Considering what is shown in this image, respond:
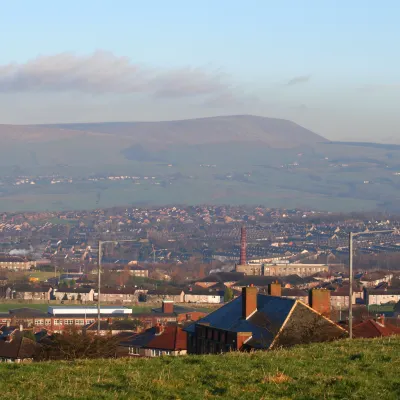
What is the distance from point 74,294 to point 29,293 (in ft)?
14.2

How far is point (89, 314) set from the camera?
68.4 metres

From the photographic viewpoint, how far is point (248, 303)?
28.6 meters

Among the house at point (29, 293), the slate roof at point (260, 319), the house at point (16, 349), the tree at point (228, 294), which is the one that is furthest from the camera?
the house at point (29, 293)

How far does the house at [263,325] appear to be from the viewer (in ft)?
81.0

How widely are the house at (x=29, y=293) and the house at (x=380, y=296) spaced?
26180 millimetres

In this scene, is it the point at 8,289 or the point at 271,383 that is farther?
the point at 8,289

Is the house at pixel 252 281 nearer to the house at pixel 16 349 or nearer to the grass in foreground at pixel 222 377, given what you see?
the house at pixel 16 349

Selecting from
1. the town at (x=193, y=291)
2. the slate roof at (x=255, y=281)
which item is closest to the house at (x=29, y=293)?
the town at (x=193, y=291)

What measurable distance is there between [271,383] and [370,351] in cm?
336

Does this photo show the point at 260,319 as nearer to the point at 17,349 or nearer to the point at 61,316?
the point at 17,349

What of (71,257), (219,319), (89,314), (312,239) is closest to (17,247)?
(71,257)

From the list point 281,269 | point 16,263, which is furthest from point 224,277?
point 16,263

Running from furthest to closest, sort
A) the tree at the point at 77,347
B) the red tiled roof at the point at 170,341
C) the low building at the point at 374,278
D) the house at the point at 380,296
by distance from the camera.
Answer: the low building at the point at 374,278 → the house at the point at 380,296 → the red tiled roof at the point at 170,341 → the tree at the point at 77,347

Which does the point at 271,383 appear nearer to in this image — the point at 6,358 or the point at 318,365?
the point at 318,365
